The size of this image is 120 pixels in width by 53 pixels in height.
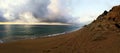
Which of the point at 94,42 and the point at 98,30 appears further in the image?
the point at 98,30

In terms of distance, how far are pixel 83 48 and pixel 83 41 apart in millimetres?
2504

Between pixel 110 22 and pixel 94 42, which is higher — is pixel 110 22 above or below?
above

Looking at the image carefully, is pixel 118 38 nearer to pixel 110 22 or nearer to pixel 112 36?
pixel 112 36

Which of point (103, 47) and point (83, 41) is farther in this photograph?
point (83, 41)

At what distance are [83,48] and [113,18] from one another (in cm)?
879

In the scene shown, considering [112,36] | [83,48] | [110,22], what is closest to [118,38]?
[112,36]

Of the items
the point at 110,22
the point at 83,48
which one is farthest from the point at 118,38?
the point at 110,22

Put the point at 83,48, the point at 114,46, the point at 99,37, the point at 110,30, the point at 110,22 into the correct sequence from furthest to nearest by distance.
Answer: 1. the point at 110,22
2. the point at 110,30
3. the point at 99,37
4. the point at 83,48
5. the point at 114,46

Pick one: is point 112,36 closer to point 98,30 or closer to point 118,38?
point 118,38

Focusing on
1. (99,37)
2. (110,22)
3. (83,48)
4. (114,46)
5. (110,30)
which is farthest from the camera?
(110,22)

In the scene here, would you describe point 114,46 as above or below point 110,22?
below

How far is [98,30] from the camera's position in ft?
72.6

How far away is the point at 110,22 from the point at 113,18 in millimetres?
1381

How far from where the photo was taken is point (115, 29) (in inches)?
843
